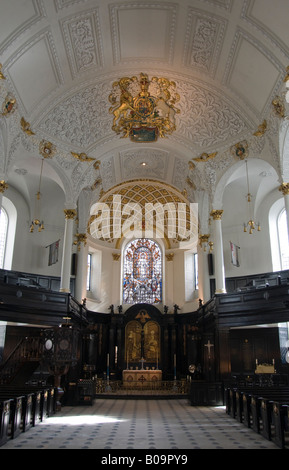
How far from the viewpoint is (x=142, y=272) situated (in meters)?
27.8

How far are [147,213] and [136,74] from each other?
1138cm

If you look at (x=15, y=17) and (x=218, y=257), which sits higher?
(x=15, y=17)

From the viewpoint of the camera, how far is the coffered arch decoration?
25.3 m

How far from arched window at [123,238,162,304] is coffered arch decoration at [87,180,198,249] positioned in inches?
37.1

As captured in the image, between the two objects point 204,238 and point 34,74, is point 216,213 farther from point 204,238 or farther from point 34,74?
point 34,74

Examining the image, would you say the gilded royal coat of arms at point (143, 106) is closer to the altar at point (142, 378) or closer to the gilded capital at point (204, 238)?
the gilded capital at point (204, 238)

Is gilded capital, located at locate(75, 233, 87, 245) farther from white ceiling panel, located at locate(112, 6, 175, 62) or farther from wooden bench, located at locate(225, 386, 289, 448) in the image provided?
wooden bench, located at locate(225, 386, 289, 448)

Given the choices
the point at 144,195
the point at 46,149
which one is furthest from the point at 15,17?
the point at 144,195

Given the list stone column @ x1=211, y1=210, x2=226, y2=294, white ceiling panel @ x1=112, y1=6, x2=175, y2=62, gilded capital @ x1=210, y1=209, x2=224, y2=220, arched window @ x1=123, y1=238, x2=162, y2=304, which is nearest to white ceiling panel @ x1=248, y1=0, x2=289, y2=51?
white ceiling panel @ x1=112, y1=6, x2=175, y2=62

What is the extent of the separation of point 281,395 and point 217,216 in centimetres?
1110

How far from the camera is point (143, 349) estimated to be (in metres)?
25.2

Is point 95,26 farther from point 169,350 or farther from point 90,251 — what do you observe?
point 169,350

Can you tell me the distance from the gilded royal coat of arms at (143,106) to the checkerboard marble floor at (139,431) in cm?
1307
